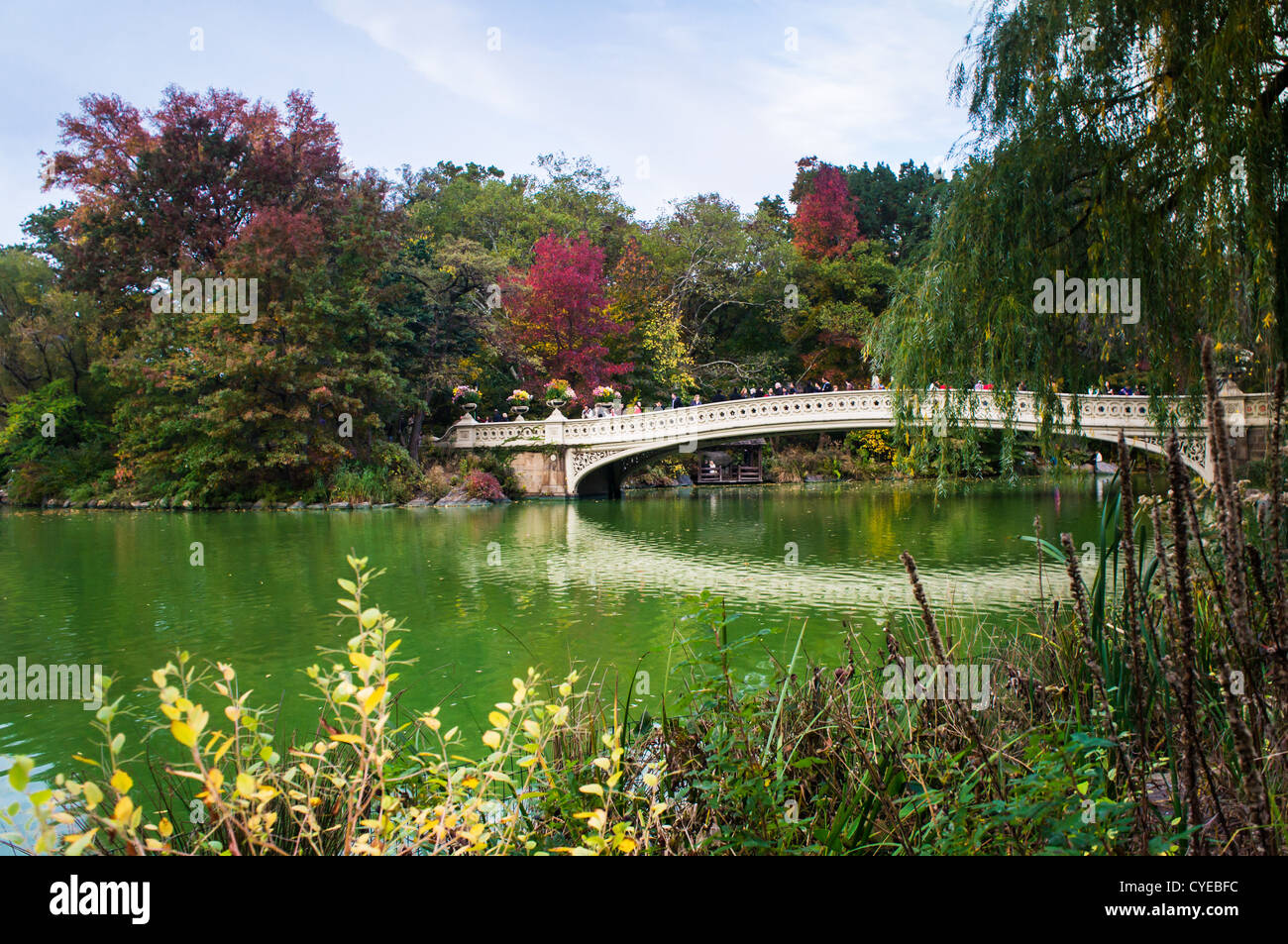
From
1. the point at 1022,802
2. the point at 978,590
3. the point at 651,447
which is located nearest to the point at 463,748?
the point at 1022,802

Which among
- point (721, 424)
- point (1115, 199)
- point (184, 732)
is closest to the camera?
point (184, 732)

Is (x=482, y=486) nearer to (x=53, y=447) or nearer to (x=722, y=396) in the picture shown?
(x=722, y=396)

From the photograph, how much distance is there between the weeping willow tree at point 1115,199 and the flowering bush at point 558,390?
56.7 ft

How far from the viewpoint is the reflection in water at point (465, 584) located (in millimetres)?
5156

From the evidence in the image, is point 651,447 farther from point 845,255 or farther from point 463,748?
point 463,748

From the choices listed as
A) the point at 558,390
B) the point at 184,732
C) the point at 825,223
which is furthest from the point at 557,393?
the point at 184,732

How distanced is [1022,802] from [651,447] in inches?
769

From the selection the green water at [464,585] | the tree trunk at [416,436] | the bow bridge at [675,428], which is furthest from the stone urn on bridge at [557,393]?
the green water at [464,585]

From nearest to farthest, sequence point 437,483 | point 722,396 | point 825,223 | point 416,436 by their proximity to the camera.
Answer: point 437,483 → point 416,436 → point 722,396 → point 825,223

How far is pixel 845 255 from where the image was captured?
97.9ft

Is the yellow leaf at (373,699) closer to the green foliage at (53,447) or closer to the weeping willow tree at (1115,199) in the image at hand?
the weeping willow tree at (1115,199)

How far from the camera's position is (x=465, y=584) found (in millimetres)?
8242

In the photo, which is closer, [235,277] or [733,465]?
[235,277]

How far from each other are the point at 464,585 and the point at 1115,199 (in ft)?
20.0
